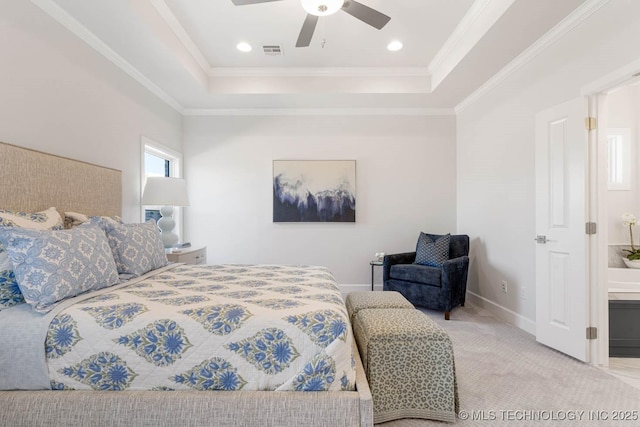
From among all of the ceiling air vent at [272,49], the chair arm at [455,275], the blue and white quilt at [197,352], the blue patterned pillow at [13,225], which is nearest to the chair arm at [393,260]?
the chair arm at [455,275]

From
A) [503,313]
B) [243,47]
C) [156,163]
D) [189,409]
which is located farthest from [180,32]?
[503,313]

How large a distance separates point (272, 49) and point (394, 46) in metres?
1.31

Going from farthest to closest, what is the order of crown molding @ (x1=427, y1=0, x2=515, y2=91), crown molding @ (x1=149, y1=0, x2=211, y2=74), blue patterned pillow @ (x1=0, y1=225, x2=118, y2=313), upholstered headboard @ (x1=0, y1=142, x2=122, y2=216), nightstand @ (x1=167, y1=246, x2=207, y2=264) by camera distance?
nightstand @ (x1=167, y1=246, x2=207, y2=264) < crown molding @ (x1=149, y1=0, x2=211, y2=74) < crown molding @ (x1=427, y1=0, x2=515, y2=91) < upholstered headboard @ (x1=0, y1=142, x2=122, y2=216) < blue patterned pillow @ (x1=0, y1=225, x2=118, y2=313)

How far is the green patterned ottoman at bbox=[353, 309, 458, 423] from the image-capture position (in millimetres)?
1660

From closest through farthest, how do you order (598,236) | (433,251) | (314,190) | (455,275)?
(598,236)
(455,275)
(433,251)
(314,190)

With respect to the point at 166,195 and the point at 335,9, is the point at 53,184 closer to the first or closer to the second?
the point at 166,195

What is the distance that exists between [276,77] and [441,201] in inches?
111

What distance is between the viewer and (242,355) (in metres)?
1.34

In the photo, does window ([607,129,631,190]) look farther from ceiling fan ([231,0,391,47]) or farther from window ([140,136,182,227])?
window ([140,136,182,227])

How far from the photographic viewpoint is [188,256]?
131 inches

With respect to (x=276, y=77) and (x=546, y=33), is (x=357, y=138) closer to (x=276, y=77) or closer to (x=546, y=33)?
(x=276, y=77)

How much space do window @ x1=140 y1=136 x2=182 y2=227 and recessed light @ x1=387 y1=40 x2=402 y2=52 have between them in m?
2.88

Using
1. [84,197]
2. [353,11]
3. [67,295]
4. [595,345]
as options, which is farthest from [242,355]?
[595,345]

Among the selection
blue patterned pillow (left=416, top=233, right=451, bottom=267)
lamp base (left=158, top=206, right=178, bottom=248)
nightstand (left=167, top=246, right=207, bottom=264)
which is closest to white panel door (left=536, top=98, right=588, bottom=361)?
blue patterned pillow (left=416, top=233, right=451, bottom=267)
